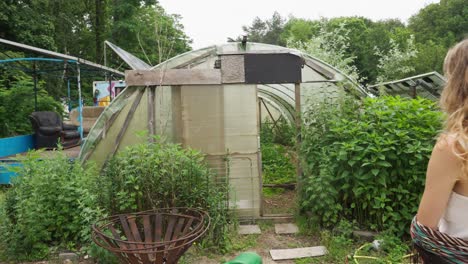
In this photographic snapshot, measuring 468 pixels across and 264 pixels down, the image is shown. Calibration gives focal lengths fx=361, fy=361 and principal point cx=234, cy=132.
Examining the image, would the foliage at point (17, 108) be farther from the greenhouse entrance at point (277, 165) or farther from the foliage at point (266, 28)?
the foliage at point (266, 28)

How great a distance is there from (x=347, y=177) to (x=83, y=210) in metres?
3.21

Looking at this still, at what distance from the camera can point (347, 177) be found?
459cm

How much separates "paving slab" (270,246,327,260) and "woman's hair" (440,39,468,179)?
138 inches

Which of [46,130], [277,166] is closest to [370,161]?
[277,166]

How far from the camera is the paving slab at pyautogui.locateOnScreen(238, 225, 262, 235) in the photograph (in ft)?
16.7

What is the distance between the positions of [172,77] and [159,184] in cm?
176

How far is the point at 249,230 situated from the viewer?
5168 mm

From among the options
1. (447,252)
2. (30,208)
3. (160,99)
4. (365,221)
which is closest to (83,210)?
(30,208)

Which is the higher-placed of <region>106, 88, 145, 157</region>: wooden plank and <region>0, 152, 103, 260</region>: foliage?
<region>106, 88, 145, 157</region>: wooden plank

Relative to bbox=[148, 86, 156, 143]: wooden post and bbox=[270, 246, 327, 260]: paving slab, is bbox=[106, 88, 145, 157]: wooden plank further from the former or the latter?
bbox=[270, 246, 327, 260]: paving slab

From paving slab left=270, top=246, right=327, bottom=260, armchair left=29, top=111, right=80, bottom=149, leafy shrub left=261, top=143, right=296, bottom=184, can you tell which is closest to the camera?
paving slab left=270, top=246, right=327, bottom=260

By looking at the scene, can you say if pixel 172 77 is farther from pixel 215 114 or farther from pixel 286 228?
pixel 286 228

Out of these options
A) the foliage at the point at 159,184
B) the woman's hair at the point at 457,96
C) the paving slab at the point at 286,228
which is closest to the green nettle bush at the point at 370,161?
the paving slab at the point at 286,228

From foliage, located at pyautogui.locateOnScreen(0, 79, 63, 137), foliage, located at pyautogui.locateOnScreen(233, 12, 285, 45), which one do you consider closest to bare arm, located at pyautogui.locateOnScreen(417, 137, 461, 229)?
foliage, located at pyautogui.locateOnScreen(0, 79, 63, 137)
